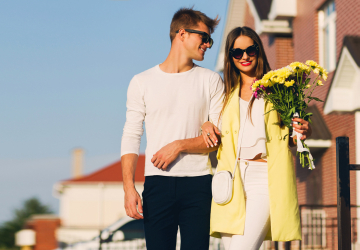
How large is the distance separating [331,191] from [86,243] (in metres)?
7.15

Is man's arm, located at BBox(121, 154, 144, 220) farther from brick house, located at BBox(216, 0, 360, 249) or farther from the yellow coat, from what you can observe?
brick house, located at BBox(216, 0, 360, 249)

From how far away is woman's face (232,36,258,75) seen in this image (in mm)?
3887

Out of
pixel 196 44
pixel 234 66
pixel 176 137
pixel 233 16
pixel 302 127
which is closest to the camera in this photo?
pixel 302 127

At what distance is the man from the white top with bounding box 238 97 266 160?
0.22 meters

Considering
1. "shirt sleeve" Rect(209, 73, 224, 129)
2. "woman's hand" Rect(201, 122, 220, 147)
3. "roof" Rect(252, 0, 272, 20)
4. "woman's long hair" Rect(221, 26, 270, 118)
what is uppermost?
"roof" Rect(252, 0, 272, 20)

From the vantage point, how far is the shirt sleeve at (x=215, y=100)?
12.5 ft

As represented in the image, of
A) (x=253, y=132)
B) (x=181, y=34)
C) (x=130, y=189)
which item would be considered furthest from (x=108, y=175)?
(x=253, y=132)

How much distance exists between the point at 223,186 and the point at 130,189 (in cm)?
70

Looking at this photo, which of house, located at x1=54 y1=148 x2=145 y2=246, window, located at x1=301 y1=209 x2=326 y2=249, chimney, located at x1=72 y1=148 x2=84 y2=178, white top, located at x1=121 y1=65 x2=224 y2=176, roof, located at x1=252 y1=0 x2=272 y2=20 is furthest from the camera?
chimney, located at x1=72 y1=148 x2=84 y2=178

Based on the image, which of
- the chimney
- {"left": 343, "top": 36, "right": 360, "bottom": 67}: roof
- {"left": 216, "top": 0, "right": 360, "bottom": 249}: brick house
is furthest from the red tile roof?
{"left": 343, "top": 36, "right": 360, "bottom": 67}: roof

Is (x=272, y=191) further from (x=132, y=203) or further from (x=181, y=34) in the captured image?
(x=181, y=34)

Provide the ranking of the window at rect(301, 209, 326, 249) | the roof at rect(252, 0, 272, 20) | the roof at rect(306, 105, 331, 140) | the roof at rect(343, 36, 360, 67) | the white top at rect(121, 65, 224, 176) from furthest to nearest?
the roof at rect(252, 0, 272, 20) → the roof at rect(306, 105, 331, 140) → the window at rect(301, 209, 326, 249) → the roof at rect(343, 36, 360, 67) → the white top at rect(121, 65, 224, 176)

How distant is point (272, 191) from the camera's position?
3.52 metres

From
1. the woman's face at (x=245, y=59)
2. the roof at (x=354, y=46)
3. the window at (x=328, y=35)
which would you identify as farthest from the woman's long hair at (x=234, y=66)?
the window at (x=328, y=35)
